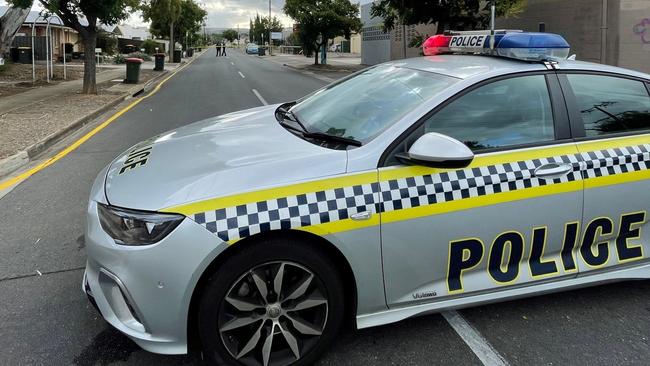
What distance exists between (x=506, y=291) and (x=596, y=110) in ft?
4.21

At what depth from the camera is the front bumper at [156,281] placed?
2.49 metres

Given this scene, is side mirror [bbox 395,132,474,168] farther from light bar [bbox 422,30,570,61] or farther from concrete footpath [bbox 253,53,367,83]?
concrete footpath [bbox 253,53,367,83]

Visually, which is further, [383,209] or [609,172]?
[609,172]

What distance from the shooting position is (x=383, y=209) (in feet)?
8.97

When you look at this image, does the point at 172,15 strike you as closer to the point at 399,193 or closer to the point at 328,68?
the point at 328,68

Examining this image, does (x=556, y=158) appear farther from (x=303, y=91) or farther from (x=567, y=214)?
(x=303, y=91)

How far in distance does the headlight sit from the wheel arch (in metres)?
0.27

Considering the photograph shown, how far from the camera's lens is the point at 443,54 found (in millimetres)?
4156

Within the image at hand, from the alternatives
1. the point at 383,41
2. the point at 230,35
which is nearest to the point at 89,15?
the point at 383,41

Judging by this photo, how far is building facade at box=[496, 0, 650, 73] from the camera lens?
1461 centimetres

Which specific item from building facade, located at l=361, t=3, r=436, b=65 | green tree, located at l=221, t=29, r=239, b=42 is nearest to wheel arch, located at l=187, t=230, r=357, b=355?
building facade, located at l=361, t=3, r=436, b=65

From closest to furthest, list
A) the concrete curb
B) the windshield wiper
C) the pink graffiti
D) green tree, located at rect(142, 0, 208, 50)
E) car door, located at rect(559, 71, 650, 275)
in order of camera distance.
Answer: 1. the windshield wiper
2. car door, located at rect(559, 71, 650, 275)
3. the concrete curb
4. the pink graffiti
5. green tree, located at rect(142, 0, 208, 50)

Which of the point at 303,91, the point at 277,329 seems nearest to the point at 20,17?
the point at 303,91

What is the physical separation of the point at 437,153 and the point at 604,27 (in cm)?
1559
